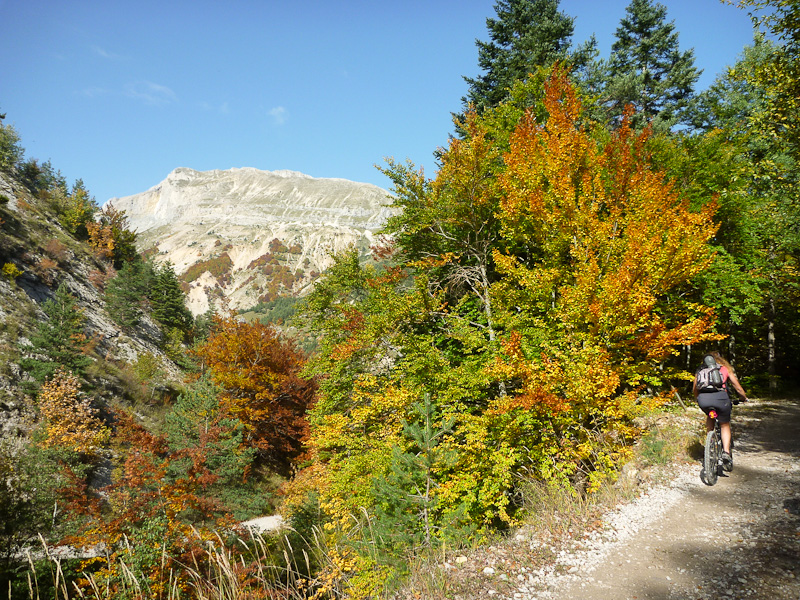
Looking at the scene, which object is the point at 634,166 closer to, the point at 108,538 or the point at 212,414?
the point at 108,538

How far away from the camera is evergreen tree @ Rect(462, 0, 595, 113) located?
20141 millimetres

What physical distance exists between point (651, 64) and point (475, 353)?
89.3ft

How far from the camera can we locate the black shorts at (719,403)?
5.87 metres

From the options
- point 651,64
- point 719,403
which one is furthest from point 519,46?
point 719,403

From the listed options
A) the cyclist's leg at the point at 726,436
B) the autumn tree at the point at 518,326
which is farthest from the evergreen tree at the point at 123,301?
the cyclist's leg at the point at 726,436

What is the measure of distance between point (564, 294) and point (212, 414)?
1979 centimetres

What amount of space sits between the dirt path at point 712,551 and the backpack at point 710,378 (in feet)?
5.28

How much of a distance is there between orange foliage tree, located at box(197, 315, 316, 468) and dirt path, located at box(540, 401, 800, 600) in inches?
868

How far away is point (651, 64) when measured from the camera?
2538 cm

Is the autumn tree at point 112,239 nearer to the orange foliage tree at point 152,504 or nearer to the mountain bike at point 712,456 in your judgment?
the orange foliage tree at point 152,504

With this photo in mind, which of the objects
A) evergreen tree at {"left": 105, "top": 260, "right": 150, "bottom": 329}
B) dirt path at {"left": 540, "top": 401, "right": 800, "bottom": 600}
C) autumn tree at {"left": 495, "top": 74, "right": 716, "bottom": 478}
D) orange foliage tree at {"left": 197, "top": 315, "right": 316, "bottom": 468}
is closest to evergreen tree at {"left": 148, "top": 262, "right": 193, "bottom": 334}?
evergreen tree at {"left": 105, "top": 260, "right": 150, "bottom": 329}

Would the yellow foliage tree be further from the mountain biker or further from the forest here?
the mountain biker

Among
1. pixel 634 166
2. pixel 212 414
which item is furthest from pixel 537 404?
pixel 212 414

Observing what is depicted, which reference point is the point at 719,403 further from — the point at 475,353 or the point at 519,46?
the point at 519,46
